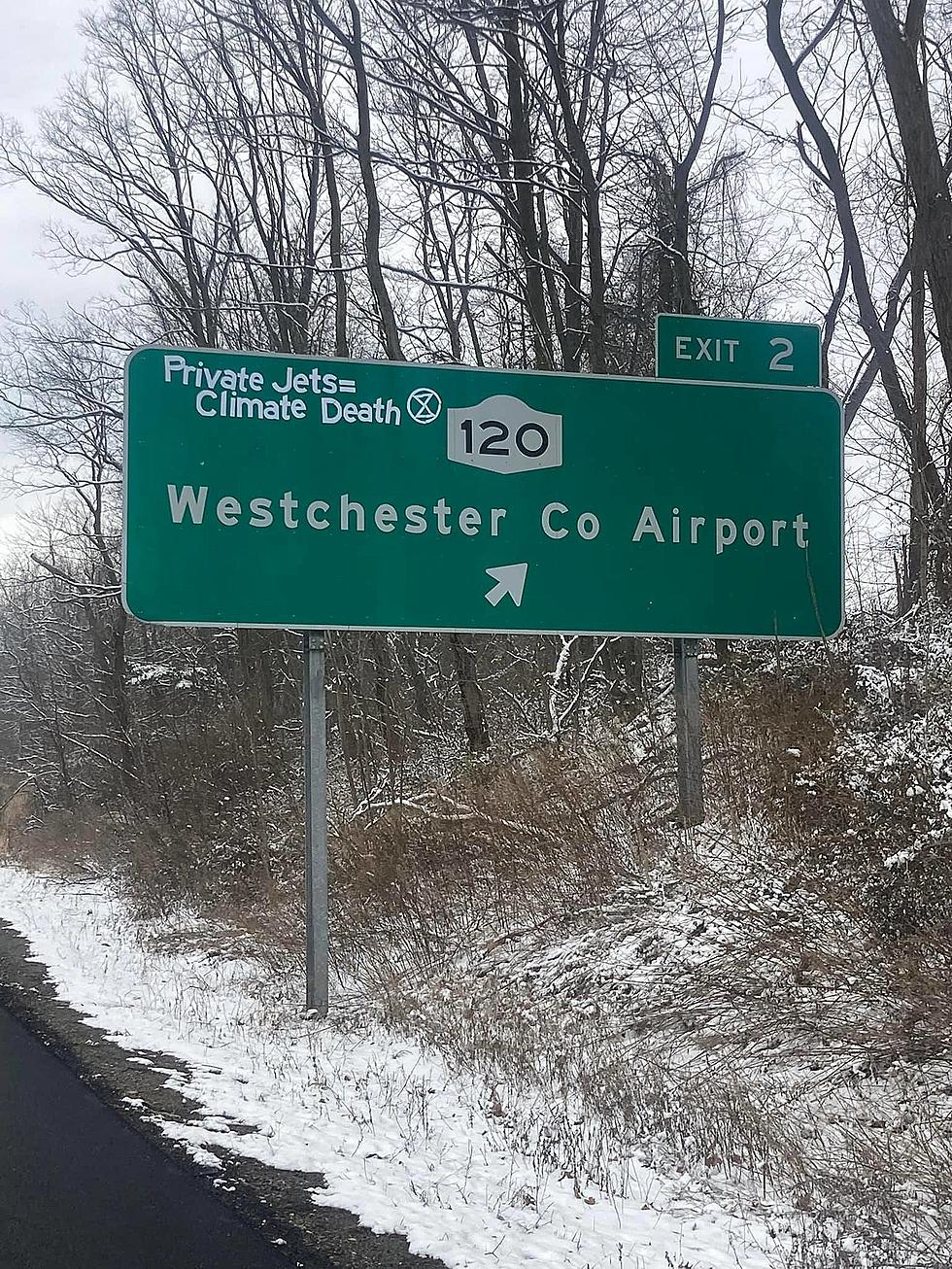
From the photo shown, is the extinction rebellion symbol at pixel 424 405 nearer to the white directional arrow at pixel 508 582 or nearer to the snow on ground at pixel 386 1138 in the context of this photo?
the white directional arrow at pixel 508 582

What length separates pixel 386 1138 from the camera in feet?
20.8

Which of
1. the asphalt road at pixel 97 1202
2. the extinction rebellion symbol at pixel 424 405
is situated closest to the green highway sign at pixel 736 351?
the extinction rebellion symbol at pixel 424 405

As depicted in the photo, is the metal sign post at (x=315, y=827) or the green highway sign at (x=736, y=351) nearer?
the metal sign post at (x=315, y=827)

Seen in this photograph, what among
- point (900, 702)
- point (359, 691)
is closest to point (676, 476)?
point (900, 702)

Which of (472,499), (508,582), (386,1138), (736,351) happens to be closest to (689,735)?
(508,582)

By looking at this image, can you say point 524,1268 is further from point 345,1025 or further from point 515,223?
point 515,223

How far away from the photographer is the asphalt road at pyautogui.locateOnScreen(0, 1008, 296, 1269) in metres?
4.73

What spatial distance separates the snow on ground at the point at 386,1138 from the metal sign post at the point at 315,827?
297mm

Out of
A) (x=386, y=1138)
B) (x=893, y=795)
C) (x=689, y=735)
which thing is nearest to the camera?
(x=386, y=1138)

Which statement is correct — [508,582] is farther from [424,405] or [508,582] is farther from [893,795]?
[893,795]

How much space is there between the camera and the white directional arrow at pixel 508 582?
1012 cm

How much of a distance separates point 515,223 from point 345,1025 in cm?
1076

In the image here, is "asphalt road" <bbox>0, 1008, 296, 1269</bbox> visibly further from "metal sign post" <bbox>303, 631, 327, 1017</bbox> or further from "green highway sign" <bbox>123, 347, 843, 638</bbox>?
"green highway sign" <bbox>123, 347, 843, 638</bbox>

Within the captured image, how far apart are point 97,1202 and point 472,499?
5.96 m
